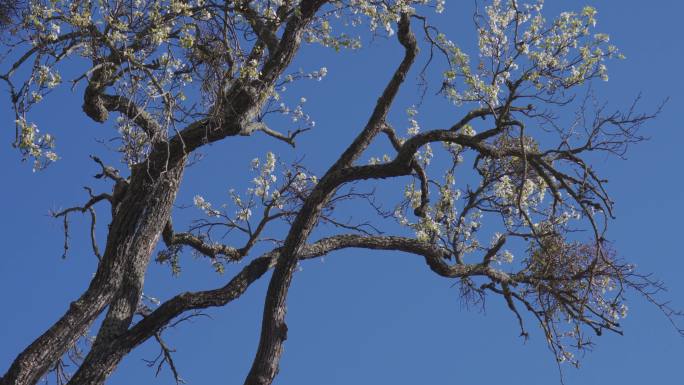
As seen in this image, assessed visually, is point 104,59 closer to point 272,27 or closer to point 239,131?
point 239,131

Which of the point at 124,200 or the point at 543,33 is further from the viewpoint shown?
the point at 543,33

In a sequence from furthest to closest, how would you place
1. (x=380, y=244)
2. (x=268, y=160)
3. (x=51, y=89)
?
(x=268, y=160) → (x=380, y=244) → (x=51, y=89)

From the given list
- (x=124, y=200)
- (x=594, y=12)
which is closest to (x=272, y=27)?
(x=124, y=200)

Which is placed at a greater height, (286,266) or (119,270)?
(286,266)

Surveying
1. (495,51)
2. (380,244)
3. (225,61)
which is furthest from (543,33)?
(225,61)

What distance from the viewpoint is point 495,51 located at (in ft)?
34.6

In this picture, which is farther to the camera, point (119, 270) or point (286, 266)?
point (119, 270)

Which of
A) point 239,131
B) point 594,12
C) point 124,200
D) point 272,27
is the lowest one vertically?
point 124,200

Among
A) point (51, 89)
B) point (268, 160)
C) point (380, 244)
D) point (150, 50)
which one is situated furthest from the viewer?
point (268, 160)

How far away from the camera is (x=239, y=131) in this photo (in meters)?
9.81

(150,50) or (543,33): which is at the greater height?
(543,33)

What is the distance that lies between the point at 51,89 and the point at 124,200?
1.77 m

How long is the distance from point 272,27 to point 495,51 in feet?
9.82

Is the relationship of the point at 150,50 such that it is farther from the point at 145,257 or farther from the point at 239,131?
the point at 145,257
